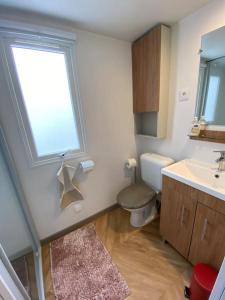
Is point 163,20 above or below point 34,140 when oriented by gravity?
above

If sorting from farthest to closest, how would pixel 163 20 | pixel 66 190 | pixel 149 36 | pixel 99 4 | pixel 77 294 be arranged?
pixel 66 190
pixel 149 36
pixel 163 20
pixel 77 294
pixel 99 4

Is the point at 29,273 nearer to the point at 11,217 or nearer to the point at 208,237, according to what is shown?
the point at 11,217

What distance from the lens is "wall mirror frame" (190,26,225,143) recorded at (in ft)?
3.59

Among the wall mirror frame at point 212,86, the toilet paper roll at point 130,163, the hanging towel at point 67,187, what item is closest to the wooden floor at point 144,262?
the hanging towel at point 67,187

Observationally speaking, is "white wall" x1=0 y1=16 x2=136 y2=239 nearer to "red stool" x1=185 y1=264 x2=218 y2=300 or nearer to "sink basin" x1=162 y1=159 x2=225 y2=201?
"sink basin" x1=162 y1=159 x2=225 y2=201

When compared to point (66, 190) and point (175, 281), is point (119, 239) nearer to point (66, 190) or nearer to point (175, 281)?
point (175, 281)

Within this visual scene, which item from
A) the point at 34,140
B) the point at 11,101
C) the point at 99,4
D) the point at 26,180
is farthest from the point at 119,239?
the point at 99,4

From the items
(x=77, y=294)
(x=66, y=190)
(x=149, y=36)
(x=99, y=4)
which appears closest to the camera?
(x=99, y=4)

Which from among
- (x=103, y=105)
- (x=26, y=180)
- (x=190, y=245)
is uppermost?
(x=103, y=105)

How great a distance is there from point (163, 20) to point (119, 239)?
89.0 inches

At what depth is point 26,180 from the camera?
133 centimetres

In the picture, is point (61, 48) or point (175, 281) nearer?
point (175, 281)

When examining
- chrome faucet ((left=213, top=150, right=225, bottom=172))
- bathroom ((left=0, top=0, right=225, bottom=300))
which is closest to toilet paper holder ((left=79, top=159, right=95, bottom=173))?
bathroom ((left=0, top=0, right=225, bottom=300))

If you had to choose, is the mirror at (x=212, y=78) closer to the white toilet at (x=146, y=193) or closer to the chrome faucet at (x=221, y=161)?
the chrome faucet at (x=221, y=161)
